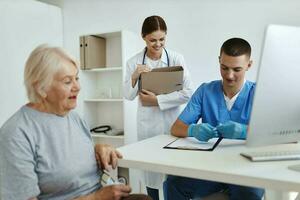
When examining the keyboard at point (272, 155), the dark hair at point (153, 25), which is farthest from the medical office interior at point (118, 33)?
the keyboard at point (272, 155)

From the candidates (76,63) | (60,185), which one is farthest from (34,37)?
(60,185)

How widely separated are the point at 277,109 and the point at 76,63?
67cm

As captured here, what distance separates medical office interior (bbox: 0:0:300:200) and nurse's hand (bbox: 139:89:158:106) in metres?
0.79

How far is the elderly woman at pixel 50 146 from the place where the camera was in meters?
0.86

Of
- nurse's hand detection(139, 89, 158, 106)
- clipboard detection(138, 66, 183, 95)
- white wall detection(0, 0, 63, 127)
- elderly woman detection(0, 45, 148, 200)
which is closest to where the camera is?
elderly woman detection(0, 45, 148, 200)

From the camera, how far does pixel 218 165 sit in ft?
2.94

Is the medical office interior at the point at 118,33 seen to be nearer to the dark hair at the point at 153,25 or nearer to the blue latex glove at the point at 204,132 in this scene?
the dark hair at the point at 153,25

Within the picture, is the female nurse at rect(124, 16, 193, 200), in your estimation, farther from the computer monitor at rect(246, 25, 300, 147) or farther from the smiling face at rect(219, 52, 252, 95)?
the computer monitor at rect(246, 25, 300, 147)

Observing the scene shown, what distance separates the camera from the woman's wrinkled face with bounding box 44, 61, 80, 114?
982 mm

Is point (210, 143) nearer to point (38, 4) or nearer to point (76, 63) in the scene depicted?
point (76, 63)

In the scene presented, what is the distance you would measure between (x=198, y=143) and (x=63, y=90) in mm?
584

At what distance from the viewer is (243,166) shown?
0.88 metres

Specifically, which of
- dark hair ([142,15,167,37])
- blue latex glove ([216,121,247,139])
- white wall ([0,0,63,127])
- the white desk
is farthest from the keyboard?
white wall ([0,0,63,127])

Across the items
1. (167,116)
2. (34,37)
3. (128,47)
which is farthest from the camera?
(34,37)
